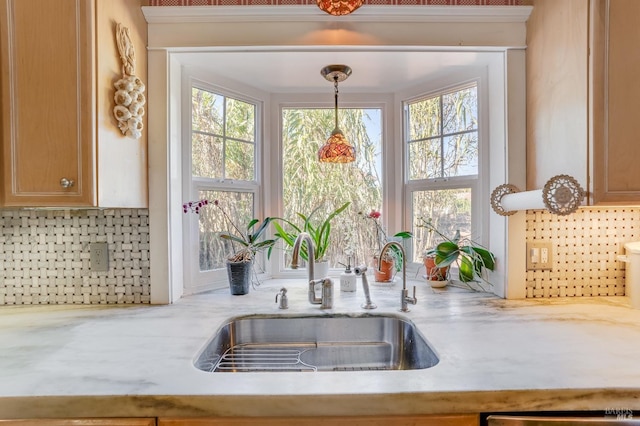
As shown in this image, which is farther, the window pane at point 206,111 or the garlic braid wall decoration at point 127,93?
the window pane at point 206,111

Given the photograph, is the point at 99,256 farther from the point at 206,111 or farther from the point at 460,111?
the point at 460,111

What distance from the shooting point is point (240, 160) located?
186 cm

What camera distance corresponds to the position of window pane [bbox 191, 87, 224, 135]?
5.57 ft

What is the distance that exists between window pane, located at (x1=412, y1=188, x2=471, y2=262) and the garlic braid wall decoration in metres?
1.40

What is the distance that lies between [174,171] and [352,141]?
0.97 meters

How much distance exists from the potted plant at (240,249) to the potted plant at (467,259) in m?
0.83

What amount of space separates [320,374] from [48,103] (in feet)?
3.96

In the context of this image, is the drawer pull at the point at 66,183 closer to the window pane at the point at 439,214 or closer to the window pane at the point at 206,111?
the window pane at the point at 206,111

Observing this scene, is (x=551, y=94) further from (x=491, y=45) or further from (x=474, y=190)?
(x=474, y=190)

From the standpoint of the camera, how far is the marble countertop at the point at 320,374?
775mm

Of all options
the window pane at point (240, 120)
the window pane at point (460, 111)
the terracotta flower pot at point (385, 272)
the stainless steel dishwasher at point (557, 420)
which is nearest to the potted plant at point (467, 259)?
the terracotta flower pot at point (385, 272)

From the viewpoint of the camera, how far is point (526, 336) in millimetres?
1066

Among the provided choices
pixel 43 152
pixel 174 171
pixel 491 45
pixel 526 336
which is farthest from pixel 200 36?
pixel 526 336

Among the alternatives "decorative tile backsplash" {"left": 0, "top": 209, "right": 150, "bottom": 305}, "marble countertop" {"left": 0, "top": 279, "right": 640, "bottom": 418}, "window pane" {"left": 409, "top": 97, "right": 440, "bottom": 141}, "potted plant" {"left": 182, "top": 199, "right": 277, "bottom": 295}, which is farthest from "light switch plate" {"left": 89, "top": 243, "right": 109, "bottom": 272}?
A: "window pane" {"left": 409, "top": 97, "right": 440, "bottom": 141}
